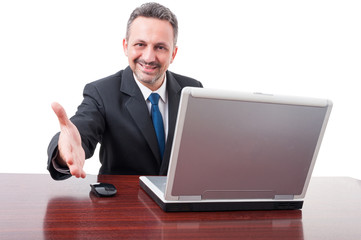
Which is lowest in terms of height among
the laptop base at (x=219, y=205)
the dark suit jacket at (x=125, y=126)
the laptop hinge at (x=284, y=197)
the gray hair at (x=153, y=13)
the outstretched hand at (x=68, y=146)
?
the dark suit jacket at (x=125, y=126)

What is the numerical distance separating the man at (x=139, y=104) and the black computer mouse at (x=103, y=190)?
0.75 metres

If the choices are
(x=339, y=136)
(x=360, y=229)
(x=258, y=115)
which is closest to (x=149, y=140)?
(x=258, y=115)

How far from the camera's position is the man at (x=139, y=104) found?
98.9 inches

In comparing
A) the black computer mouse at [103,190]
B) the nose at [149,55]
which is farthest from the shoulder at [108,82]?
the black computer mouse at [103,190]

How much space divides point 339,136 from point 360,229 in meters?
3.83

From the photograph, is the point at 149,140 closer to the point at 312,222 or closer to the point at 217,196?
the point at 217,196

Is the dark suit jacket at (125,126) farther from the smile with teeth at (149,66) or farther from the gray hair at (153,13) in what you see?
the gray hair at (153,13)

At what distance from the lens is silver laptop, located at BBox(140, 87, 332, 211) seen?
4.30 feet

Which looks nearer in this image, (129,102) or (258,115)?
(258,115)

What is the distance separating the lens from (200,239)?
1217mm

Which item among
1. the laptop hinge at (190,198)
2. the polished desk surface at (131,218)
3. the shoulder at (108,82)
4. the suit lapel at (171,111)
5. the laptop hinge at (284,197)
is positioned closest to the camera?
the polished desk surface at (131,218)

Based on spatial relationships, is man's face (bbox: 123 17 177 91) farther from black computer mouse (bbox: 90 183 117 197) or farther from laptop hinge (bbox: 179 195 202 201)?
laptop hinge (bbox: 179 195 202 201)

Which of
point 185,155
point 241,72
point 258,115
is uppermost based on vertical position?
point 258,115

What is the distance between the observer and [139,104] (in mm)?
2527
